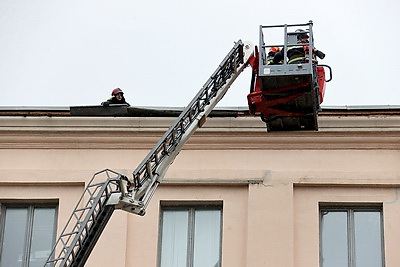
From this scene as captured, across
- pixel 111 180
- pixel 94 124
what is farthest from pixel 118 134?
pixel 111 180

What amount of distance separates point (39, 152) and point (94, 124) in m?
1.22

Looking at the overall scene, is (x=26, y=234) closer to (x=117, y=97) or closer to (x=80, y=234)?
(x=117, y=97)

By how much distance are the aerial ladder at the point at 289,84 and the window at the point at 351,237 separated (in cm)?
241

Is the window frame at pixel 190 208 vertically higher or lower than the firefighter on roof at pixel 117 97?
lower

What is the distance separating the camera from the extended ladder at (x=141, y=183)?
54.0ft

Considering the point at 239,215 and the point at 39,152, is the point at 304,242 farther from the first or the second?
the point at 39,152

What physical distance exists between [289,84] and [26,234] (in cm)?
627

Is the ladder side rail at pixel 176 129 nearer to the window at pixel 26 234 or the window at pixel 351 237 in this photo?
the window at pixel 351 237

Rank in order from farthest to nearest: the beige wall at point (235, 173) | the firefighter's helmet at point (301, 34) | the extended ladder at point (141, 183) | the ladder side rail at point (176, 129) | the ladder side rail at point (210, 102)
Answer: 1. the beige wall at point (235, 173)
2. the firefighter's helmet at point (301, 34)
3. the ladder side rail at point (210, 102)
4. the ladder side rail at point (176, 129)
5. the extended ladder at point (141, 183)

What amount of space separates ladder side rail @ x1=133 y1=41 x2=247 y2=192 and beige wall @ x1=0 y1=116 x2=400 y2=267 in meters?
3.02

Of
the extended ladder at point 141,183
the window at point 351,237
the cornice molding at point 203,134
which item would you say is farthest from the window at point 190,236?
the extended ladder at point 141,183

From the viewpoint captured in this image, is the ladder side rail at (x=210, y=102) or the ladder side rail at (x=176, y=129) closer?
the ladder side rail at (x=176, y=129)

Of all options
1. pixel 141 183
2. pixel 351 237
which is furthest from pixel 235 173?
pixel 141 183

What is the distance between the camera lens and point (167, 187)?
20797 millimetres
